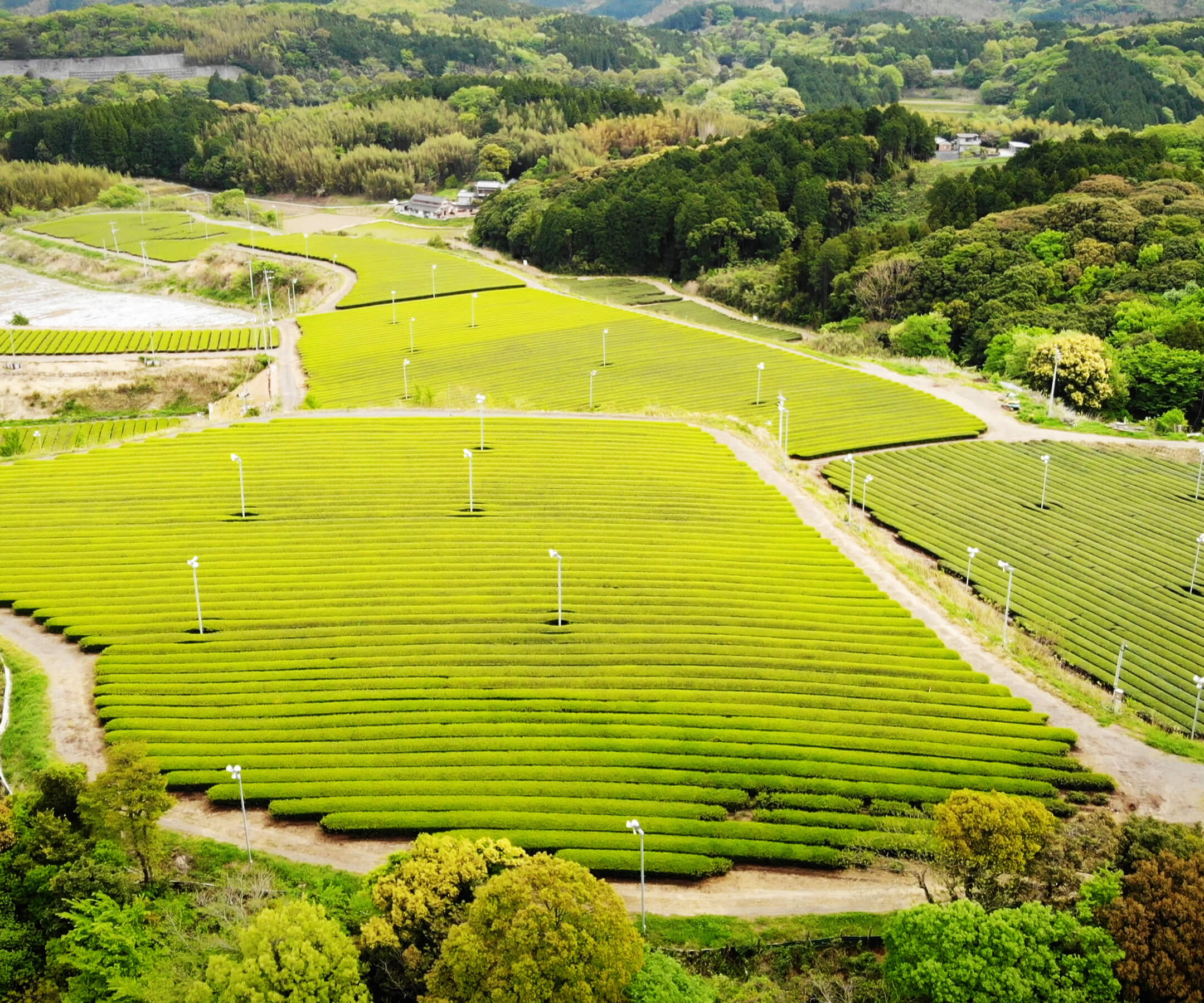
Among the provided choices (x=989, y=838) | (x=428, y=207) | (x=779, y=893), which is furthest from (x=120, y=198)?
(x=989, y=838)

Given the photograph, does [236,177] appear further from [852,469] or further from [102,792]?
[102,792]

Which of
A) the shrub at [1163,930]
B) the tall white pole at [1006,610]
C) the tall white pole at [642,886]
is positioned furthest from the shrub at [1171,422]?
the tall white pole at [642,886]

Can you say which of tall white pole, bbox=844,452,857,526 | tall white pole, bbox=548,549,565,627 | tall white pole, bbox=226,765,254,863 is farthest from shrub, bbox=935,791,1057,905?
tall white pole, bbox=844,452,857,526

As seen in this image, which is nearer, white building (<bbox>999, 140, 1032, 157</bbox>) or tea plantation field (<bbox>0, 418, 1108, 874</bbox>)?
tea plantation field (<bbox>0, 418, 1108, 874</bbox>)

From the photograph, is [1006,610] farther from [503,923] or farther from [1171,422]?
[1171,422]

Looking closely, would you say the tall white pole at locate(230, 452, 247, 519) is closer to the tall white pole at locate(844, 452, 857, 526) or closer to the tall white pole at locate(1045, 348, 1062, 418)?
the tall white pole at locate(844, 452, 857, 526)

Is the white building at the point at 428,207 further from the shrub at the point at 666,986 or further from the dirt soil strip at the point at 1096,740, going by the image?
the shrub at the point at 666,986
